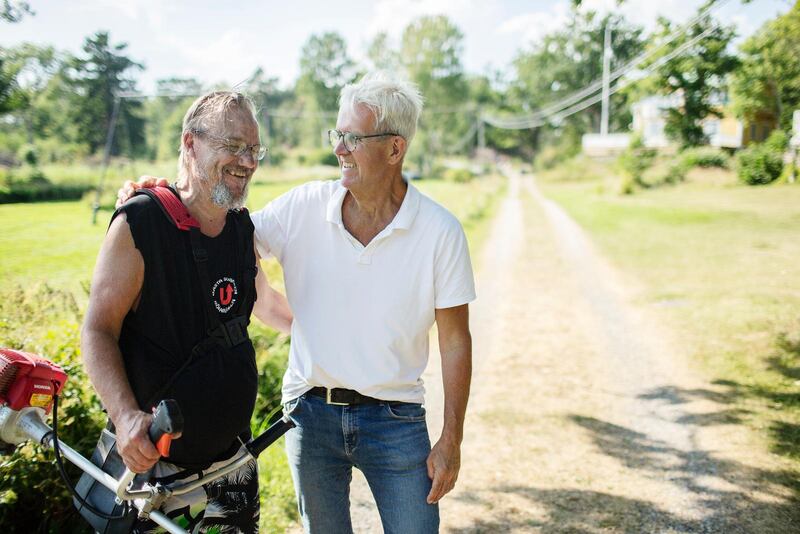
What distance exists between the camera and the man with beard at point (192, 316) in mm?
2062

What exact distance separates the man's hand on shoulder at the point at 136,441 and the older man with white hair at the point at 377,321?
2.52 feet

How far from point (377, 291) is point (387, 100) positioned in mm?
738

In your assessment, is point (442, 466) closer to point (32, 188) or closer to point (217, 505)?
point (217, 505)

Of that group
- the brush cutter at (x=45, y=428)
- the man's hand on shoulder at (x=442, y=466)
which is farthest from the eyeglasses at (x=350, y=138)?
the brush cutter at (x=45, y=428)

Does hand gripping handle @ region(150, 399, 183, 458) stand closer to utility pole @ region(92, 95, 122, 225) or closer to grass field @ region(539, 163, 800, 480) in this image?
grass field @ region(539, 163, 800, 480)

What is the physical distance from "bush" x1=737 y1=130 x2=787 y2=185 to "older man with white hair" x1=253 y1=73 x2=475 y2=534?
3076cm

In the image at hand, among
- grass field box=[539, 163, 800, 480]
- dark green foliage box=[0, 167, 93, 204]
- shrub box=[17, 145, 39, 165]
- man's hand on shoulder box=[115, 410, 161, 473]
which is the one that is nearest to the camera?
man's hand on shoulder box=[115, 410, 161, 473]

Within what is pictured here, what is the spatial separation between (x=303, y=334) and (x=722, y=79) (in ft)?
159

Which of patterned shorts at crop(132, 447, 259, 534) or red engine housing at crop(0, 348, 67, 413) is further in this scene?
patterned shorts at crop(132, 447, 259, 534)

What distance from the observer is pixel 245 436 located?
100 inches

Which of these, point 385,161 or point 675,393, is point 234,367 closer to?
point 385,161

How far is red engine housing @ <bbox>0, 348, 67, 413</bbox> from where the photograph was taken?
2.09m

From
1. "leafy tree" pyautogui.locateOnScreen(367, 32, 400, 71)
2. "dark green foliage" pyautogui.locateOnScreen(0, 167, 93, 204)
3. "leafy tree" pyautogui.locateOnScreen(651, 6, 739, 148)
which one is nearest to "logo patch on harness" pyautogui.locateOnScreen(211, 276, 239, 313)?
"dark green foliage" pyautogui.locateOnScreen(0, 167, 93, 204)

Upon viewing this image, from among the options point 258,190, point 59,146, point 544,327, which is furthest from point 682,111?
point 59,146
